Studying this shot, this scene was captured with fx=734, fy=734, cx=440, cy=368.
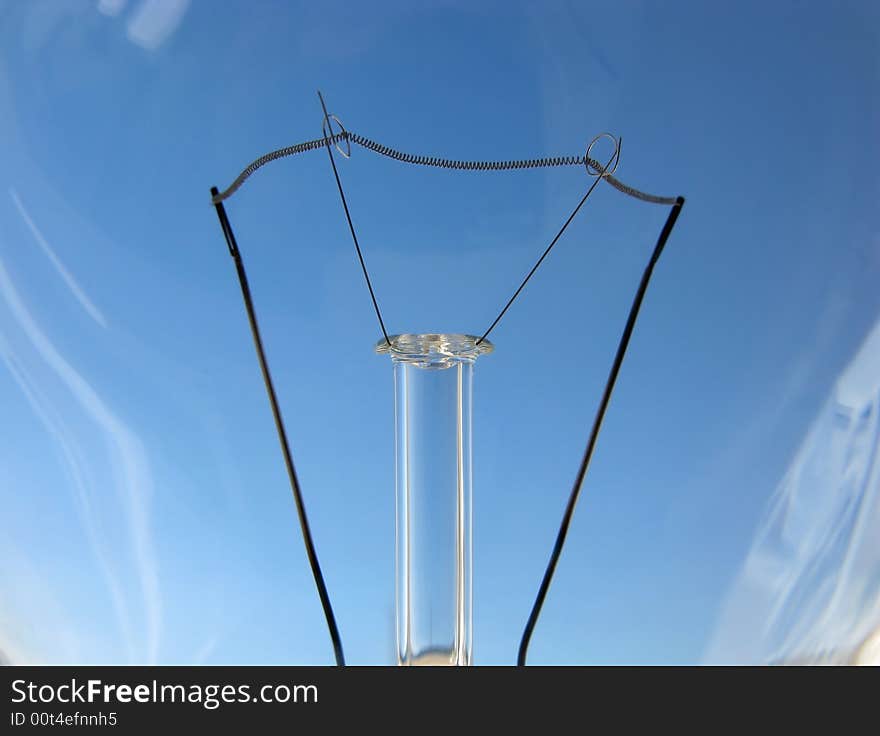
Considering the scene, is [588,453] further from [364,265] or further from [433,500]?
[364,265]

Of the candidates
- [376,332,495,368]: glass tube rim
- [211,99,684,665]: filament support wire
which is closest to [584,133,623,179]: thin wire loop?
[211,99,684,665]: filament support wire

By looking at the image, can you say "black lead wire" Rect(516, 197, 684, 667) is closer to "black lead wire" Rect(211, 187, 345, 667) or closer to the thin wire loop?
the thin wire loop

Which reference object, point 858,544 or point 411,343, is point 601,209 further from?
point 858,544

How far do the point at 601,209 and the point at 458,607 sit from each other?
1.99 ft

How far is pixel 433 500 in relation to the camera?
0.66 m

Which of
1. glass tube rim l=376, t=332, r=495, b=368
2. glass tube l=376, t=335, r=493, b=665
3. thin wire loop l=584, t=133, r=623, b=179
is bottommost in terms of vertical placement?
glass tube l=376, t=335, r=493, b=665

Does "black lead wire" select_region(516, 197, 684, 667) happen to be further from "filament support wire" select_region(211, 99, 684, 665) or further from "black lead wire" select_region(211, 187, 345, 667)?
"black lead wire" select_region(211, 187, 345, 667)

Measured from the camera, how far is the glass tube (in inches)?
25.8

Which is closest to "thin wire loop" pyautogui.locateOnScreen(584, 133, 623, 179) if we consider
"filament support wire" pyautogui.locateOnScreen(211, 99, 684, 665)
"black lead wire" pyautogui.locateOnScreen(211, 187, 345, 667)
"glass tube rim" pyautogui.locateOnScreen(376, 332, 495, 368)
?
"filament support wire" pyautogui.locateOnScreen(211, 99, 684, 665)

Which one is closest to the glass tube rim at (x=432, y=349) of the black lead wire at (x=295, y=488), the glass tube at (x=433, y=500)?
the glass tube at (x=433, y=500)

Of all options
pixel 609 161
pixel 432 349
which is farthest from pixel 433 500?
pixel 609 161

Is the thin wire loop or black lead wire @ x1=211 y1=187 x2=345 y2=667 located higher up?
the thin wire loop

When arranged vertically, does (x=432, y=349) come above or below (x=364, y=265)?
below
